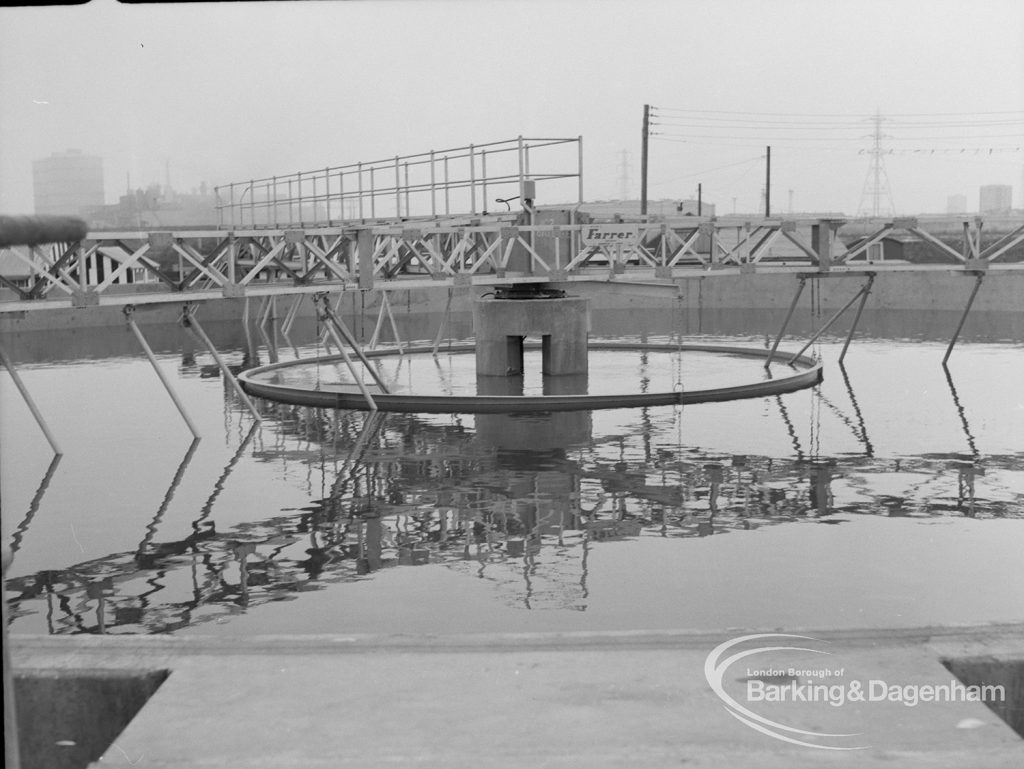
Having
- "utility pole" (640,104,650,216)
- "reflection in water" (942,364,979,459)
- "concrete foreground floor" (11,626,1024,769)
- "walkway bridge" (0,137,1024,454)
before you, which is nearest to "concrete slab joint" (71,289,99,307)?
"walkway bridge" (0,137,1024,454)

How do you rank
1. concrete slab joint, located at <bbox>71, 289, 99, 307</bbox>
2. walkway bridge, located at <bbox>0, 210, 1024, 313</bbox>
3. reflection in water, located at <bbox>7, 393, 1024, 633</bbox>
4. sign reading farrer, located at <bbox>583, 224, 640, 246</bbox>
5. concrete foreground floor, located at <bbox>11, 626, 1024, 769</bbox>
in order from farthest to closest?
sign reading farrer, located at <bbox>583, 224, 640, 246</bbox> → walkway bridge, located at <bbox>0, 210, 1024, 313</bbox> → concrete slab joint, located at <bbox>71, 289, 99, 307</bbox> → reflection in water, located at <bbox>7, 393, 1024, 633</bbox> → concrete foreground floor, located at <bbox>11, 626, 1024, 769</bbox>

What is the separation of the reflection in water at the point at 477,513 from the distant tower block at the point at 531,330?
4991 mm

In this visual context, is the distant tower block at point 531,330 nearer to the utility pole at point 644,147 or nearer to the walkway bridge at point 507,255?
the walkway bridge at point 507,255

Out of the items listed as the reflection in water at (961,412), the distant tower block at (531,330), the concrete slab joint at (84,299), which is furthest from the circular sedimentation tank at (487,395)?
the concrete slab joint at (84,299)

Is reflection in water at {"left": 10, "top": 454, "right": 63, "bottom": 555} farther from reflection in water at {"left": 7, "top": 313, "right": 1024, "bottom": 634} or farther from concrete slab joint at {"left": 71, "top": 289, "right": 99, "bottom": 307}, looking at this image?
concrete slab joint at {"left": 71, "top": 289, "right": 99, "bottom": 307}

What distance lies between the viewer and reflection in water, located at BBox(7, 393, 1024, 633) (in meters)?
9.48

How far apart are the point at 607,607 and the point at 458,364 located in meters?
17.2

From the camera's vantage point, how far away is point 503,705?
5.11 metres

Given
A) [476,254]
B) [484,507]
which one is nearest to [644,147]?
[476,254]

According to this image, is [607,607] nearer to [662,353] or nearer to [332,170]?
[662,353]

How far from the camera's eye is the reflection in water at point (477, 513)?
9477mm

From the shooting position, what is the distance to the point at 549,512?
11953 millimetres

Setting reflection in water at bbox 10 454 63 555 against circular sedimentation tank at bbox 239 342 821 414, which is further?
circular sedimentation tank at bbox 239 342 821 414

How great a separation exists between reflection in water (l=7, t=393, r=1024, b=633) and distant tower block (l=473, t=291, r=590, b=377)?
499 centimetres
